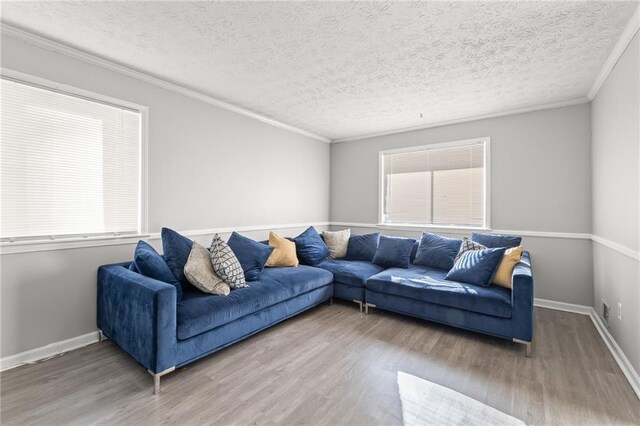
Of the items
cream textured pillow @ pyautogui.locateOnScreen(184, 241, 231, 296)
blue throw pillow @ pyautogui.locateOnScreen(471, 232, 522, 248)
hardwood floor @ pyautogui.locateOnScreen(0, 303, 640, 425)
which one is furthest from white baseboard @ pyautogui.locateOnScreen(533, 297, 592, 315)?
cream textured pillow @ pyautogui.locateOnScreen(184, 241, 231, 296)

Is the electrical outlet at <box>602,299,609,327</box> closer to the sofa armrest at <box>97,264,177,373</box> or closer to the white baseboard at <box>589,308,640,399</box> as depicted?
the white baseboard at <box>589,308,640,399</box>

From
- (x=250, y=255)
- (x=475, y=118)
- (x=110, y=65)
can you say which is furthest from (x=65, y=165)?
(x=475, y=118)

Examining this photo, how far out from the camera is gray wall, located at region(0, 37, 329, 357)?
2301mm

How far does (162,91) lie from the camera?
10.2ft

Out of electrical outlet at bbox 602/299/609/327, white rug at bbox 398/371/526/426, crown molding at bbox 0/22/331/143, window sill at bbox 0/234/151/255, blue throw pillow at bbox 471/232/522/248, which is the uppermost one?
crown molding at bbox 0/22/331/143

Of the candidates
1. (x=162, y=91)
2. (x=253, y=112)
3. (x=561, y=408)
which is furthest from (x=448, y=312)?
(x=162, y=91)

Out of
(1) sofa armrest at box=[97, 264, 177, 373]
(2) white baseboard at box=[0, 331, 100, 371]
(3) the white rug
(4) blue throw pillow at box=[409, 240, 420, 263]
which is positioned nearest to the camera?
(3) the white rug

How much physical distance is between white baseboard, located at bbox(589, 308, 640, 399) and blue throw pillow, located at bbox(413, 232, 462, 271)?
57.2 inches

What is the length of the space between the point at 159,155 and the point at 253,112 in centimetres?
147

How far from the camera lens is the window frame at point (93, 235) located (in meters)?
2.25

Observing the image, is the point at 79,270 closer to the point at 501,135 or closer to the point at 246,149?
the point at 246,149

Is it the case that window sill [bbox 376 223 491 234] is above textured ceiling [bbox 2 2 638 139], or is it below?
below

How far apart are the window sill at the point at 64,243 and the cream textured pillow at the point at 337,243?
245 centimetres

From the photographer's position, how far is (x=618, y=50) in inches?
92.5
